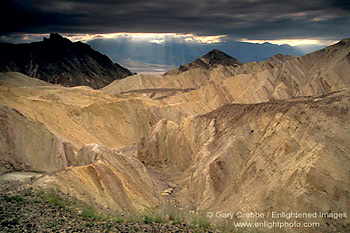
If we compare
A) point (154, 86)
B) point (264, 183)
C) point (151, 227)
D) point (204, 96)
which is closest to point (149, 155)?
point (264, 183)

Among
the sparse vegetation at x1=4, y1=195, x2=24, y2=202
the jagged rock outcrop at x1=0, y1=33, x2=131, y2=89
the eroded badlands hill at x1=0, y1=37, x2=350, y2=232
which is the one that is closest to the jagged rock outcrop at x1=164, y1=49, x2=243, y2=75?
the jagged rock outcrop at x1=0, y1=33, x2=131, y2=89

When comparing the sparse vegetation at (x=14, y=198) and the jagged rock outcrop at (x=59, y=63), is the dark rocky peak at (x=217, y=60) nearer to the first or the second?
the jagged rock outcrop at (x=59, y=63)

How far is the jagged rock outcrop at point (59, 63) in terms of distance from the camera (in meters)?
109

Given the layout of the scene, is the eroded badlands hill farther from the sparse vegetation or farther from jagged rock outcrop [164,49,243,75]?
jagged rock outcrop [164,49,243,75]

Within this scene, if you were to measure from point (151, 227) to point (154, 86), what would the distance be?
92961 mm

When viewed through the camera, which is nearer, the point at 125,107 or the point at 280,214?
the point at 280,214

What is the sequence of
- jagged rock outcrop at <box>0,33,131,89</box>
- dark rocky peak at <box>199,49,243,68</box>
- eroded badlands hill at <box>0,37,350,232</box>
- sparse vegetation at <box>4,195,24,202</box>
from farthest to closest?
dark rocky peak at <box>199,49,243,68</box>
jagged rock outcrop at <box>0,33,131,89</box>
eroded badlands hill at <box>0,37,350,232</box>
sparse vegetation at <box>4,195,24,202</box>

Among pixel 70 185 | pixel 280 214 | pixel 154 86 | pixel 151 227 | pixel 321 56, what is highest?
pixel 321 56

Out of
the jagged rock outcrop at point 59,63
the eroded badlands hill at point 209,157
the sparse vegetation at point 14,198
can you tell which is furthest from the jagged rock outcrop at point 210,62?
the sparse vegetation at point 14,198

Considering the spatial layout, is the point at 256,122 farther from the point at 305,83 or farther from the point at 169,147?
the point at 305,83

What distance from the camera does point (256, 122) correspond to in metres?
25.7

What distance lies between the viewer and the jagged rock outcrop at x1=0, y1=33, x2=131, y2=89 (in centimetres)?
10862

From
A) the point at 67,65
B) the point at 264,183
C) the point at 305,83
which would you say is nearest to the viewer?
the point at 264,183

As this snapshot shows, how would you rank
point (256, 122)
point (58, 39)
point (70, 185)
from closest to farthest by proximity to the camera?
1. point (70, 185)
2. point (256, 122)
3. point (58, 39)
